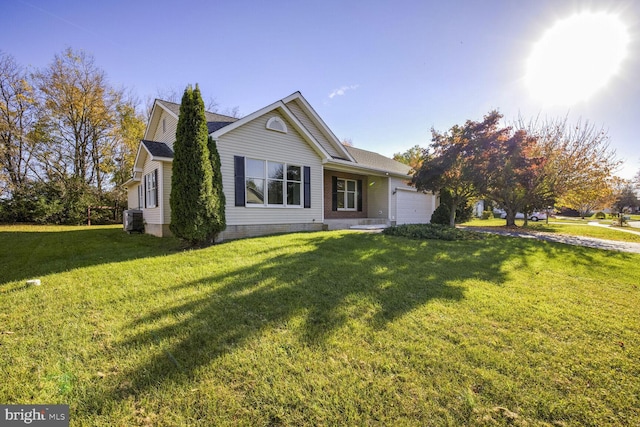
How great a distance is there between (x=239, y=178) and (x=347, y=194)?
22.6 feet

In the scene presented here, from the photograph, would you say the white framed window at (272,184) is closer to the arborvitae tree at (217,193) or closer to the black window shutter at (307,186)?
the black window shutter at (307,186)

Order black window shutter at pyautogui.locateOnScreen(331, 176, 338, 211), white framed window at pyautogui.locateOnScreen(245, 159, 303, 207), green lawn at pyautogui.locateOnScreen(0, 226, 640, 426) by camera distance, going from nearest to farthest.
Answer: green lawn at pyautogui.locateOnScreen(0, 226, 640, 426) → white framed window at pyautogui.locateOnScreen(245, 159, 303, 207) → black window shutter at pyautogui.locateOnScreen(331, 176, 338, 211)

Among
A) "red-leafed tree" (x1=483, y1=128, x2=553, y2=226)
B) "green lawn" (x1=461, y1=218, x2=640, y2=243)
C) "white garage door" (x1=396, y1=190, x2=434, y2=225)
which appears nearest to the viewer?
"red-leafed tree" (x1=483, y1=128, x2=553, y2=226)

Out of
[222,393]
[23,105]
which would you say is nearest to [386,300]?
[222,393]

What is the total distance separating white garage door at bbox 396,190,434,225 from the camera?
597 inches

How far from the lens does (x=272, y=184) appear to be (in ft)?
33.3

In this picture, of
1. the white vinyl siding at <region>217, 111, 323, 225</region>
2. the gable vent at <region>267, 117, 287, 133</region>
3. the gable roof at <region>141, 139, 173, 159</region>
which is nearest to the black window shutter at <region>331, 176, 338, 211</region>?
the white vinyl siding at <region>217, 111, 323, 225</region>

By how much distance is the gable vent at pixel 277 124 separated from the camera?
392 inches

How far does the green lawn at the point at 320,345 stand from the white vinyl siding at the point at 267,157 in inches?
160

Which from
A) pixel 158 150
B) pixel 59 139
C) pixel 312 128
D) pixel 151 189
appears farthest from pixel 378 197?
pixel 59 139

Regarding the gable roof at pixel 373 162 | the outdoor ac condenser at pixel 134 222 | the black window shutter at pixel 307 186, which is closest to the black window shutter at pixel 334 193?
the gable roof at pixel 373 162

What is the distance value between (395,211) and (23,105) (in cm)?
2766

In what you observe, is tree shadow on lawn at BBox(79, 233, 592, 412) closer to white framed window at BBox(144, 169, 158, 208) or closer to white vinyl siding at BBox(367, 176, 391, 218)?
white framed window at BBox(144, 169, 158, 208)

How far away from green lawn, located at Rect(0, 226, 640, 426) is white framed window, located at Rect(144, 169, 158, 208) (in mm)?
5755
